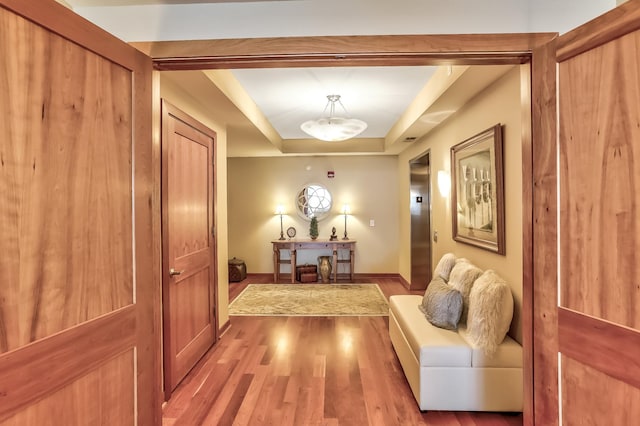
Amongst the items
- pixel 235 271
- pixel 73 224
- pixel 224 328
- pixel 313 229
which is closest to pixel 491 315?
pixel 73 224

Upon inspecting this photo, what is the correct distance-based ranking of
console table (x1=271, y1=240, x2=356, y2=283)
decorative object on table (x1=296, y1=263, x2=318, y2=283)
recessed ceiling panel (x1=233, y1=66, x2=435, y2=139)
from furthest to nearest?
decorative object on table (x1=296, y1=263, x2=318, y2=283)
console table (x1=271, y1=240, x2=356, y2=283)
recessed ceiling panel (x1=233, y1=66, x2=435, y2=139)

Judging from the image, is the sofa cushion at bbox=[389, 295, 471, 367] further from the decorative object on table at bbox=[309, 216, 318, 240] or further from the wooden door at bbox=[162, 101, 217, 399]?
the decorative object on table at bbox=[309, 216, 318, 240]

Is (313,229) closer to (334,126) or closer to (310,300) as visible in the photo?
(310,300)

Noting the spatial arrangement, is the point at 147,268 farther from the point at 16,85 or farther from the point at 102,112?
the point at 16,85

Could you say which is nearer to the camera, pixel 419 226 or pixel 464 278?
pixel 464 278

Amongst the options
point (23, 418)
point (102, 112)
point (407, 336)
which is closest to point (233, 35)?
point (102, 112)

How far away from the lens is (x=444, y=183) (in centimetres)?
382

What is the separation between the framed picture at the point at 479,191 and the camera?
2.53 m

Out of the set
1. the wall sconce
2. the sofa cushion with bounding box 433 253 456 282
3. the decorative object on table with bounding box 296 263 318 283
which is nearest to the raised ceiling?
the wall sconce

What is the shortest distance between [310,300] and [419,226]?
84.8 inches

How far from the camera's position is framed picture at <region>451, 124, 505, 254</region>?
8.29ft

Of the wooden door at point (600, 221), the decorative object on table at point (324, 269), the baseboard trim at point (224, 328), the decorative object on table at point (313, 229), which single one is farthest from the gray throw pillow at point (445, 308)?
the decorative object on table at point (313, 229)

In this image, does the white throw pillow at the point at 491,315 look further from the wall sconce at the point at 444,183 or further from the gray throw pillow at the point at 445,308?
the wall sconce at the point at 444,183

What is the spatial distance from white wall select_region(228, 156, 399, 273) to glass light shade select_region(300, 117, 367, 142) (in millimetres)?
2665
